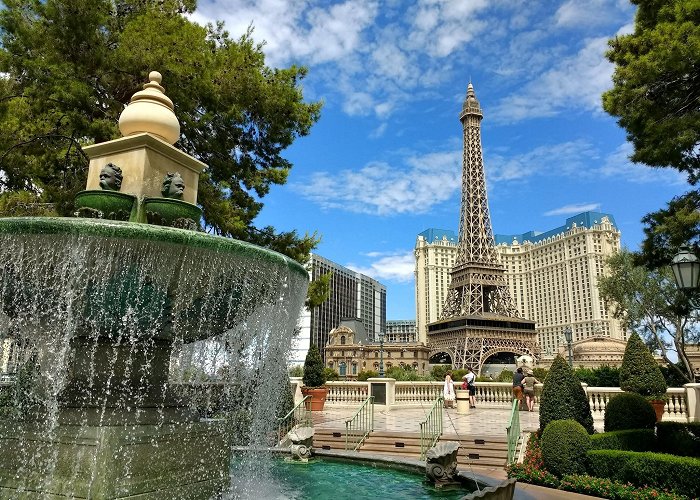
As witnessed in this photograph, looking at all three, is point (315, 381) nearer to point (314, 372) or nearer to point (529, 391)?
point (314, 372)

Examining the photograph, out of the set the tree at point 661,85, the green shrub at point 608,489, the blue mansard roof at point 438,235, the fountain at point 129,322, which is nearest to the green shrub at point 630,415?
the green shrub at point 608,489

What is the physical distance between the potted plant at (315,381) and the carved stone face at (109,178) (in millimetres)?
16821

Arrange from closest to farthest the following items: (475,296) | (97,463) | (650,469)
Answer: (97,463)
(650,469)
(475,296)

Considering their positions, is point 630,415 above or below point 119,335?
below

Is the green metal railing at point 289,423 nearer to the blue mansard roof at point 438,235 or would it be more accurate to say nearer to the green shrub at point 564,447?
the green shrub at point 564,447

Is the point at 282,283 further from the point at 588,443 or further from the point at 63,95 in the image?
the point at 63,95

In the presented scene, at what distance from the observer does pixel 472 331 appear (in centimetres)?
7800

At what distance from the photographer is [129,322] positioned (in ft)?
18.0

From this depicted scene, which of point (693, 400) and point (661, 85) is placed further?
point (693, 400)

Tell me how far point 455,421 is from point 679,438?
8.96m

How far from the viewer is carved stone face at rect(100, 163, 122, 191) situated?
21.1 feet

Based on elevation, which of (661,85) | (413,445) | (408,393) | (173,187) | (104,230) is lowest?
(413,445)

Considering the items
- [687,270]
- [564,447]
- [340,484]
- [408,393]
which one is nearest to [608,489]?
[564,447]

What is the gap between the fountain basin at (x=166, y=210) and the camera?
20.6 feet
